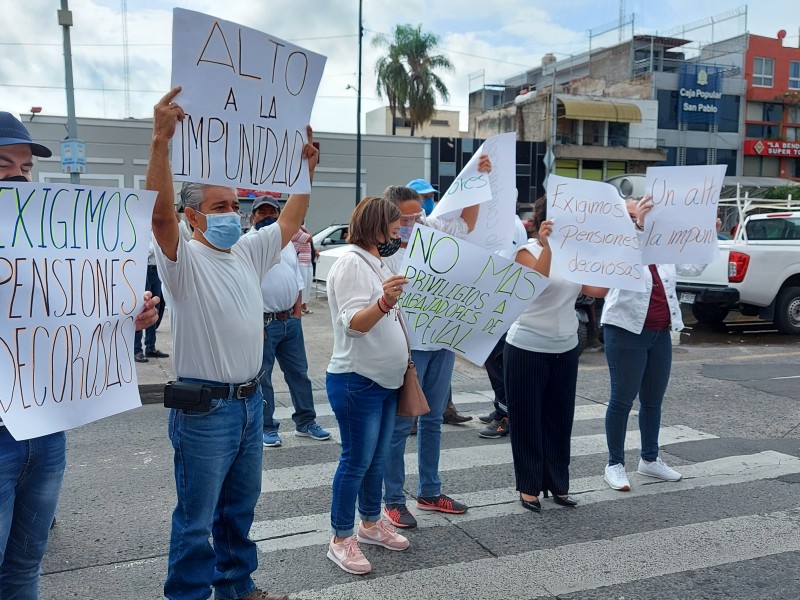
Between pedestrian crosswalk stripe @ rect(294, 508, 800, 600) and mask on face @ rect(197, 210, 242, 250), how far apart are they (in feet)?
5.63

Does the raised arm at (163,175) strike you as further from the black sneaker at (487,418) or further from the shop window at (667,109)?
the shop window at (667,109)

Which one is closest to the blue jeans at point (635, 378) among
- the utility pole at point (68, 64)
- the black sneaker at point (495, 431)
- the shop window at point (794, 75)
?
the black sneaker at point (495, 431)

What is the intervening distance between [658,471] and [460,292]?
2216 millimetres

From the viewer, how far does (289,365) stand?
6016 millimetres

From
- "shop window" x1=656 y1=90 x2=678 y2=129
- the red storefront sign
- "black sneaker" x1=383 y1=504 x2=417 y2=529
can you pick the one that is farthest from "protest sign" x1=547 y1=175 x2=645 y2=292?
the red storefront sign

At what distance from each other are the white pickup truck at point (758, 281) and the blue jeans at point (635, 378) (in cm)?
727

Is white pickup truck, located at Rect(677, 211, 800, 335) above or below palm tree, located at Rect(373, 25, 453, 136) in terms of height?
below

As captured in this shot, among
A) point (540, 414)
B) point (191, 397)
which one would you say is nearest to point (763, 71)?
point (540, 414)

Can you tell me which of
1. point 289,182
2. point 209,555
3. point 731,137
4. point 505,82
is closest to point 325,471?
point 209,555

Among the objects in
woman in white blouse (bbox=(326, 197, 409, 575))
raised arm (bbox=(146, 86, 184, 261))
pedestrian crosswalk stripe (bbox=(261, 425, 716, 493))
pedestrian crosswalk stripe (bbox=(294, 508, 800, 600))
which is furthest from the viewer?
pedestrian crosswalk stripe (bbox=(261, 425, 716, 493))

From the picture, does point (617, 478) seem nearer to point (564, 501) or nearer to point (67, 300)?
point (564, 501)

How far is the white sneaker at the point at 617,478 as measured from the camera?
4.84m

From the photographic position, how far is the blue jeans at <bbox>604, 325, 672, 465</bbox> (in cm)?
480

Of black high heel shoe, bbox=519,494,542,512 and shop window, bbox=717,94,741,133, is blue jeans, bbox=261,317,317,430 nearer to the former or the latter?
black high heel shoe, bbox=519,494,542,512
